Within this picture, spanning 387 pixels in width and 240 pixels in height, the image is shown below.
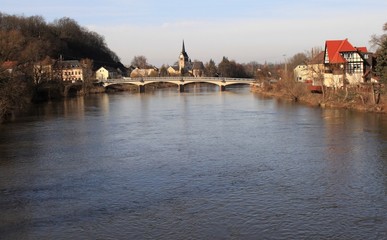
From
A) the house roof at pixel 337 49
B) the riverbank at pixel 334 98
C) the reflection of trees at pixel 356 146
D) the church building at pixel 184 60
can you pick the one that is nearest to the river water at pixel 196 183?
the reflection of trees at pixel 356 146

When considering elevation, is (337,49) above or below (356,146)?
above

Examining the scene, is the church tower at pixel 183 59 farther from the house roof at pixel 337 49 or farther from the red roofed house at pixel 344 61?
the red roofed house at pixel 344 61

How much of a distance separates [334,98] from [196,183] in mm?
23964

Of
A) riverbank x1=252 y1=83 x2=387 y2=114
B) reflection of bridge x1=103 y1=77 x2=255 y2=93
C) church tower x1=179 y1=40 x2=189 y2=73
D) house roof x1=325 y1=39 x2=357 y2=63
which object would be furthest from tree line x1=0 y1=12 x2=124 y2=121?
house roof x1=325 y1=39 x2=357 y2=63

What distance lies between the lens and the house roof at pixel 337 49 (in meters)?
41.4

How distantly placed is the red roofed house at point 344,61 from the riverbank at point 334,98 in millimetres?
2206

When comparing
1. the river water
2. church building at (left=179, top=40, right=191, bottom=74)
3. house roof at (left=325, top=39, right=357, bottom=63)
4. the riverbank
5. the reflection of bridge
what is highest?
church building at (left=179, top=40, right=191, bottom=74)

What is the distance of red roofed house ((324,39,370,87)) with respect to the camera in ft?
124

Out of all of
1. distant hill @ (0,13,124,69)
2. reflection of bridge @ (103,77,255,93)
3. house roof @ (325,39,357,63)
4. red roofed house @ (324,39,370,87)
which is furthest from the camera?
distant hill @ (0,13,124,69)

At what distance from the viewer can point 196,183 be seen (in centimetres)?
1202

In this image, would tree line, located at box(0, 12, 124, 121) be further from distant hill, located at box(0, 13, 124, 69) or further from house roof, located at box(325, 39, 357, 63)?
house roof, located at box(325, 39, 357, 63)

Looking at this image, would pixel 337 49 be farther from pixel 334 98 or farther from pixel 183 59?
pixel 183 59

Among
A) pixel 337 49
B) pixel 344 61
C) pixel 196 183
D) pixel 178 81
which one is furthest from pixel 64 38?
pixel 196 183

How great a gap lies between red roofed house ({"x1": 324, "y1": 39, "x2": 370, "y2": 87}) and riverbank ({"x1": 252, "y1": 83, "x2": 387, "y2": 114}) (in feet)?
7.24
